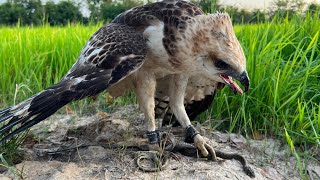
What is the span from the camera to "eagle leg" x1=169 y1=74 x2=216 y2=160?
2.52 m

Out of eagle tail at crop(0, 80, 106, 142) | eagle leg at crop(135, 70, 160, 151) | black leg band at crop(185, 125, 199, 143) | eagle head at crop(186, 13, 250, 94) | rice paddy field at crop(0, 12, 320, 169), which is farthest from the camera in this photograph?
rice paddy field at crop(0, 12, 320, 169)

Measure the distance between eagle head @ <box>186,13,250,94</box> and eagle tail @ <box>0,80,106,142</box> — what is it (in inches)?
22.3

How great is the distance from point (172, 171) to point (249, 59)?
136 cm

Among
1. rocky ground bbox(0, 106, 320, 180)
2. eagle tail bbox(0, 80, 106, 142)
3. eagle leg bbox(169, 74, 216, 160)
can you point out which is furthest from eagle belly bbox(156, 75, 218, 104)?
eagle tail bbox(0, 80, 106, 142)

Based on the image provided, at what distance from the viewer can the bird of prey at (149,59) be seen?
207cm

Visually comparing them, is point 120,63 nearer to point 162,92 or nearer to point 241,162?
point 162,92

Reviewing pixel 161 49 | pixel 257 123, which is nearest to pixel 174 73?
pixel 161 49

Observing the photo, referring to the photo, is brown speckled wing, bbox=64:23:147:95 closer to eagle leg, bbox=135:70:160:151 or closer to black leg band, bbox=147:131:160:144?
eagle leg, bbox=135:70:160:151

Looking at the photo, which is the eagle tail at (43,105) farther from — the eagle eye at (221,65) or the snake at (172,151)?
the eagle eye at (221,65)

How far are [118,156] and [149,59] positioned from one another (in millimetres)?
568

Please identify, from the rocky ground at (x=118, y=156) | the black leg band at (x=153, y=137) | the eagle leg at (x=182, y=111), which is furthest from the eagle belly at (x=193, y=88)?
the black leg band at (x=153, y=137)

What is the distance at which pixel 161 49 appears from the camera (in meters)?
2.29

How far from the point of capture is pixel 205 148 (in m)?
2.51

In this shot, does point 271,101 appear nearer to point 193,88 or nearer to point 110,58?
point 193,88
